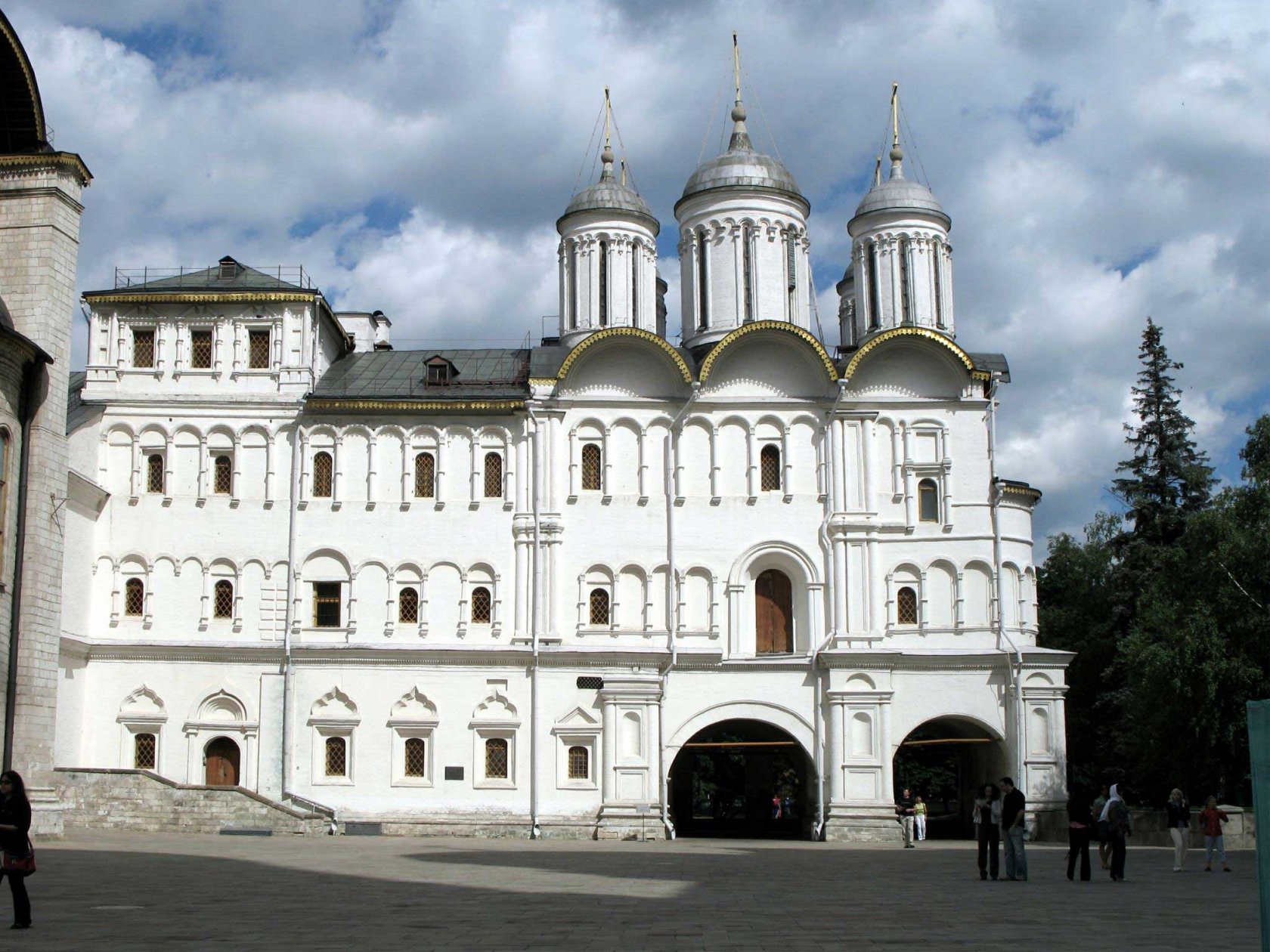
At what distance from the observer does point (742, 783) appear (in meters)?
55.3

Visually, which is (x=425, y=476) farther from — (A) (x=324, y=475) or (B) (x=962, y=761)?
(B) (x=962, y=761)

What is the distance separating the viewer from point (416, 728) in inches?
1284

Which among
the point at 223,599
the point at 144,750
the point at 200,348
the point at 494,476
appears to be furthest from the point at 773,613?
the point at 200,348

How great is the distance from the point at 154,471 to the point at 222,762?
7068 millimetres

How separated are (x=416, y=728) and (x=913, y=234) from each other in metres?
17.5

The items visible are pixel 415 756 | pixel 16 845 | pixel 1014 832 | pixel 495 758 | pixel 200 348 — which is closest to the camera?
pixel 16 845

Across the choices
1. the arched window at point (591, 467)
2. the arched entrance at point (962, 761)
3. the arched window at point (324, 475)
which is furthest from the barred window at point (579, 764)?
the arched window at point (324, 475)

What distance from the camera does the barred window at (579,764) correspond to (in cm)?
3238

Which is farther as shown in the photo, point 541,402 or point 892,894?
point 541,402

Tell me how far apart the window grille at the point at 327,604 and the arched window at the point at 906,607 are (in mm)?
13028

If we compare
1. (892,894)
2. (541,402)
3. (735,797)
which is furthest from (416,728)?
(735,797)

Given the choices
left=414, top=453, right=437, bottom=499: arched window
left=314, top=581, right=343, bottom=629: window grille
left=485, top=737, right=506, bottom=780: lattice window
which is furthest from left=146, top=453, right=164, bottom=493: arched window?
left=485, top=737, right=506, bottom=780: lattice window

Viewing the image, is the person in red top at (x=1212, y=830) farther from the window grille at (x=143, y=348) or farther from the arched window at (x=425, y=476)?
the window grille at (x=143, y=348)

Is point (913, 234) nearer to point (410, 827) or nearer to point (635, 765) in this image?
point (635, 765)
